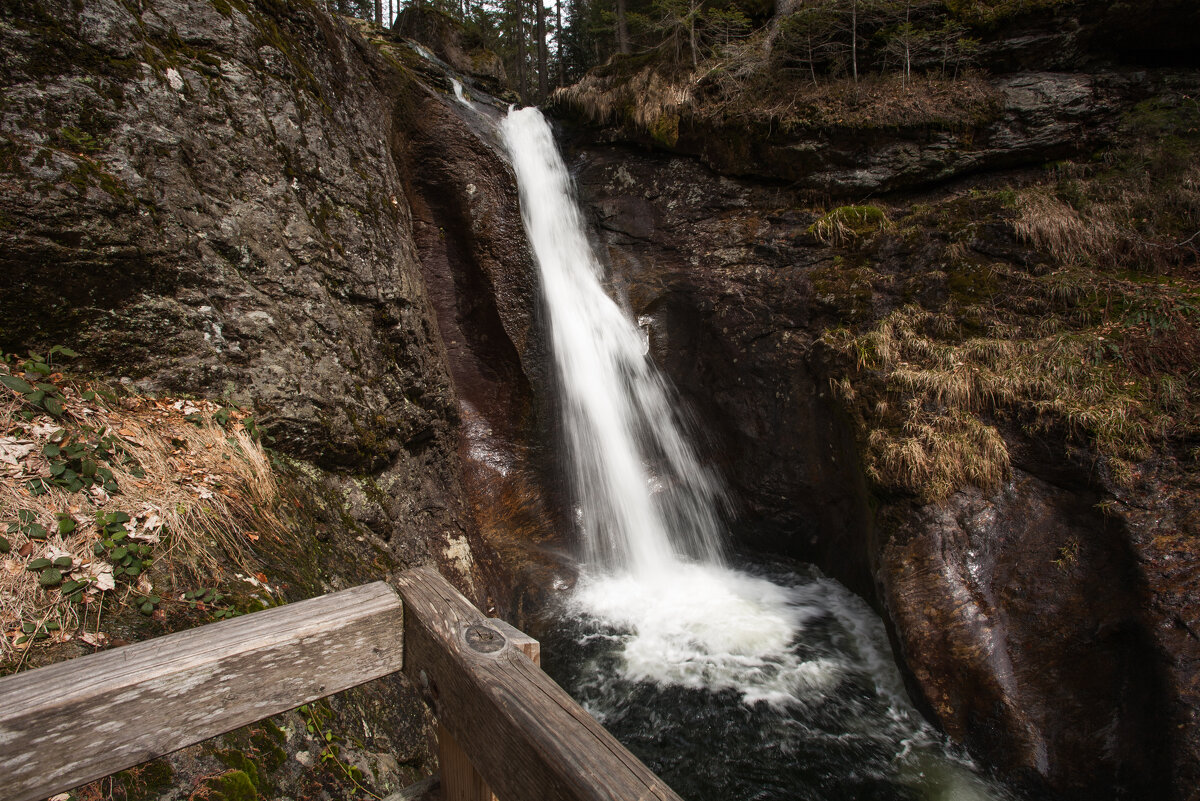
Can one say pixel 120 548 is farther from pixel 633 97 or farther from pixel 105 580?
pixel 633 97

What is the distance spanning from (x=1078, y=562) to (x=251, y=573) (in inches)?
242

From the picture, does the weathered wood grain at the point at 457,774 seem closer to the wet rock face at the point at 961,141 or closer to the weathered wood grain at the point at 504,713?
the weathered wood grain at the point at 504,713

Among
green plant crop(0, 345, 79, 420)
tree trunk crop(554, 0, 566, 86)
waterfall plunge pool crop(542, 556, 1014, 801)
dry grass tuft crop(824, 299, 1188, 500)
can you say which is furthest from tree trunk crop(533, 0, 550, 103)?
green plant crop(0, 345, 79, 420)

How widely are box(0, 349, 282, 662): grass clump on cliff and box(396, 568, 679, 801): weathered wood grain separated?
166 centimetres

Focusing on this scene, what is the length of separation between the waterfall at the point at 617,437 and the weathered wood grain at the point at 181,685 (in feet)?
18.4

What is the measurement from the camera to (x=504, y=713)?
125 cm

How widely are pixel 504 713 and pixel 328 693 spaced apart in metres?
0.63

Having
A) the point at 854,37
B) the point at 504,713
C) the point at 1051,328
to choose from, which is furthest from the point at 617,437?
the point at 854,37

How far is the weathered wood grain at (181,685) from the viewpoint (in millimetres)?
1174

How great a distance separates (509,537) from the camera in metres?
6.55

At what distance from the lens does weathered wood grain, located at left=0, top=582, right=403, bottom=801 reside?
3.85 feet

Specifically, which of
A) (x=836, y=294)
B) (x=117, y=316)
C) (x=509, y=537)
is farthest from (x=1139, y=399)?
Answer: (x=117, y=316)

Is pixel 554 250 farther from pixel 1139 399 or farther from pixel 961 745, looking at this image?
pixel 961 745

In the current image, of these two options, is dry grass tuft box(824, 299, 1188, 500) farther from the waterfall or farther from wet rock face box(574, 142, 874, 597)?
the waterfall
